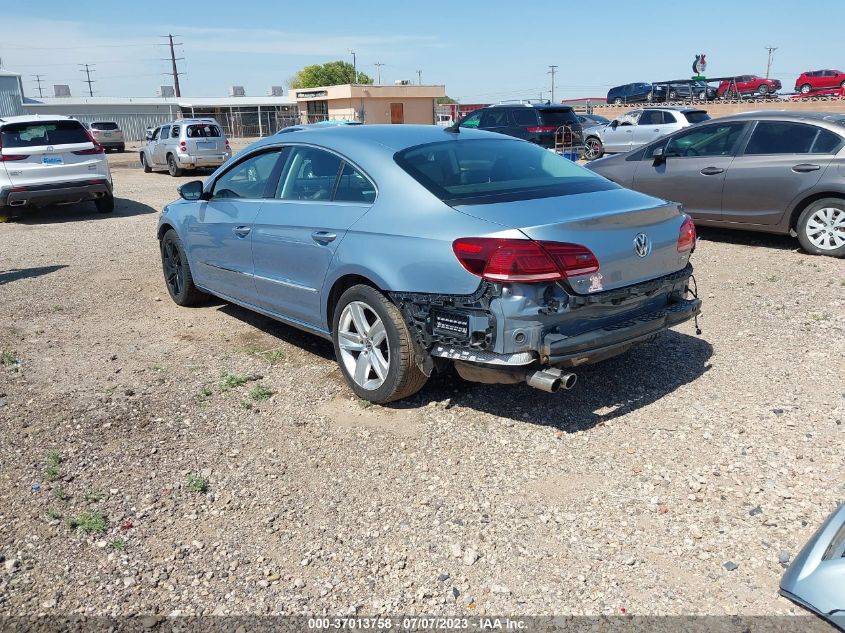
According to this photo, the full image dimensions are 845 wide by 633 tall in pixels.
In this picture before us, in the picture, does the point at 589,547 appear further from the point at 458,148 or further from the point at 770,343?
the point at 770,343

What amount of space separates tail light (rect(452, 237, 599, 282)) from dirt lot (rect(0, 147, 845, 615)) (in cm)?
98

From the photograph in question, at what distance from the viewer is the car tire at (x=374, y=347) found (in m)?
4.12

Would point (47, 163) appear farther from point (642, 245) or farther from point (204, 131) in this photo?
point (642, 245)

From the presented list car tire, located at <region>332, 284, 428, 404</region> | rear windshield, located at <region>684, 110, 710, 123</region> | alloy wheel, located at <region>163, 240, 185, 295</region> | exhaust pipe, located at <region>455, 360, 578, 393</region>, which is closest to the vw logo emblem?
exhaust pipe, located at <region>455, 360, 578, 393</region>

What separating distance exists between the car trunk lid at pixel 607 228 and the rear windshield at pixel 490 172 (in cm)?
16

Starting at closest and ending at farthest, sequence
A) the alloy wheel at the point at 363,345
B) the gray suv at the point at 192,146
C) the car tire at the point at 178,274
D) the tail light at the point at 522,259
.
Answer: the tail light at the point at 522,259
the alloy wheel at the point at 363,345
the car tire at the point at 178,274
the gray suv at the point at 192,146

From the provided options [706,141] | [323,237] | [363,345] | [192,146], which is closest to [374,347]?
[363,345]

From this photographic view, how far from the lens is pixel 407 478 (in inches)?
145

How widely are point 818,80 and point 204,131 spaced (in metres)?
35.6

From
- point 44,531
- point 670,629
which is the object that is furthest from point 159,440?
point 670,629

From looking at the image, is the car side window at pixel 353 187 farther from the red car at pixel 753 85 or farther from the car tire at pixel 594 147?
the red car at pixel 753 85

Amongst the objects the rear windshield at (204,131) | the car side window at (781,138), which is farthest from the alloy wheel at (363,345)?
the rear windshield at (204,131)

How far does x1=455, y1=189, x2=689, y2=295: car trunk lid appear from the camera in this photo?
12.3ft

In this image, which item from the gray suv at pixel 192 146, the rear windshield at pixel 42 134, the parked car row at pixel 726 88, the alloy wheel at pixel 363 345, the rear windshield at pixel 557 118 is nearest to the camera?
the alloy wheel at pixel 363 345
